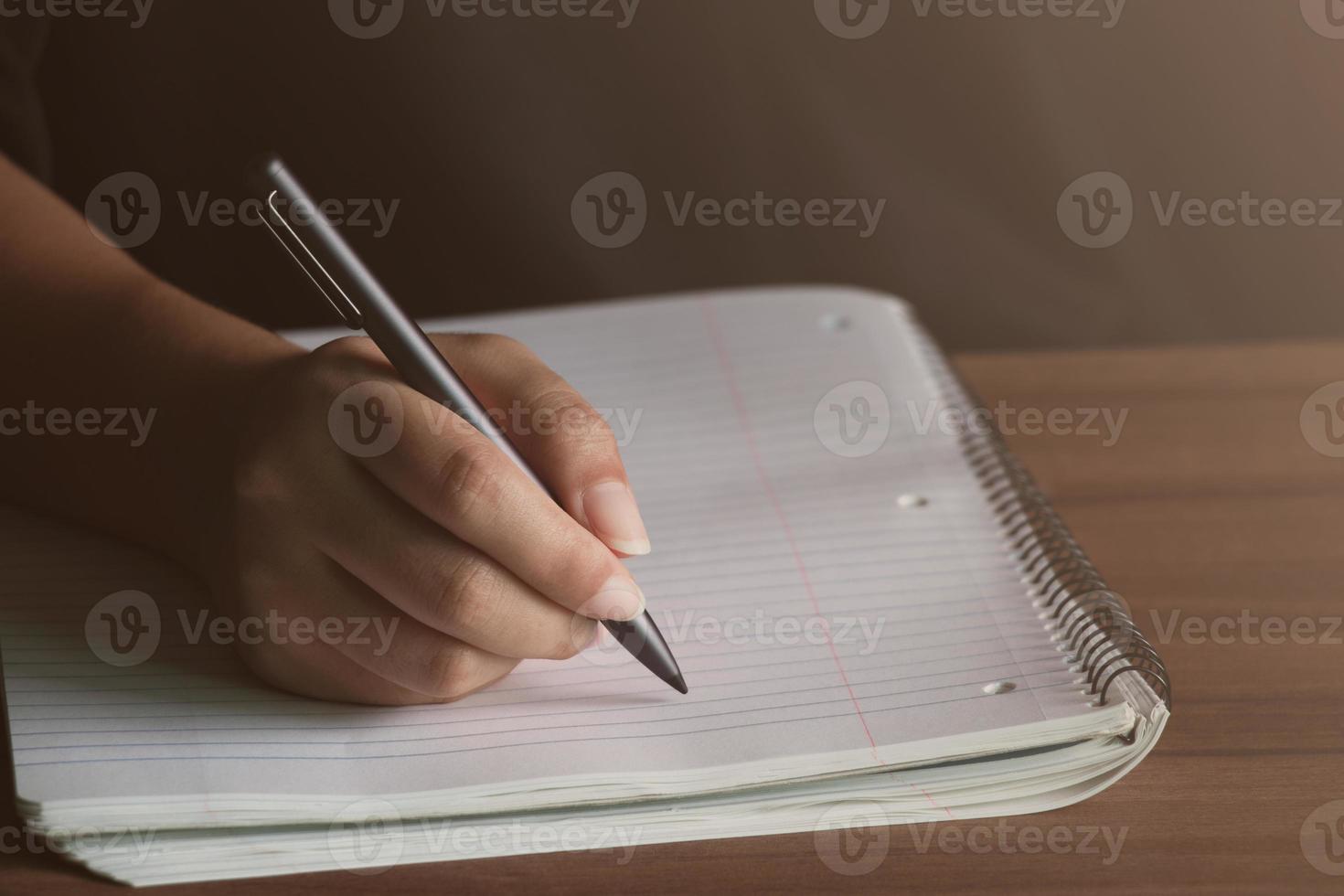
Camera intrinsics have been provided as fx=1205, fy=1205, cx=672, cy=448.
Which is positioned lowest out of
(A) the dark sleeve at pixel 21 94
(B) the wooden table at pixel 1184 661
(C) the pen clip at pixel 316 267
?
(B) the wooden table at pixel 1184 661

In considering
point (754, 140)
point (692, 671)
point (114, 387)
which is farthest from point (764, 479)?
point (754, 140)

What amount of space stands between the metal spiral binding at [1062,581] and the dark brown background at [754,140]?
A: 0.41m

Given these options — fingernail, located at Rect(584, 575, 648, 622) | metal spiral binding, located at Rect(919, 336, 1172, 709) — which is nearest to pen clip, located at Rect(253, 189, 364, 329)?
fingernail, located at Rect(584, 575, 648, 622)

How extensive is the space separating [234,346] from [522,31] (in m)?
0.48

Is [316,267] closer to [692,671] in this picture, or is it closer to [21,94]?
[692,671]

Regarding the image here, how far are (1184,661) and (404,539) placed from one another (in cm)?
32

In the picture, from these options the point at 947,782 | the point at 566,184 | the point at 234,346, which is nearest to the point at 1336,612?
the point at 947,782

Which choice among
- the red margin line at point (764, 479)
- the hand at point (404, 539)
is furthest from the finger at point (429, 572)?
the red margin line at point (764, 479)

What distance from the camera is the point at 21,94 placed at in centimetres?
76

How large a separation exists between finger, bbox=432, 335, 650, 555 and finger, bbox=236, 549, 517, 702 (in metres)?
0.06

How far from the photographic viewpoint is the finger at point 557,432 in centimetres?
44

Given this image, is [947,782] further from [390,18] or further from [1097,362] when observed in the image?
[390,18]

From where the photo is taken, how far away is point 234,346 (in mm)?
502

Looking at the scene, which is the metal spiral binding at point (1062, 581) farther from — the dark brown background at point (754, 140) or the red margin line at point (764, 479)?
the dark brown background at point (754, 140)
